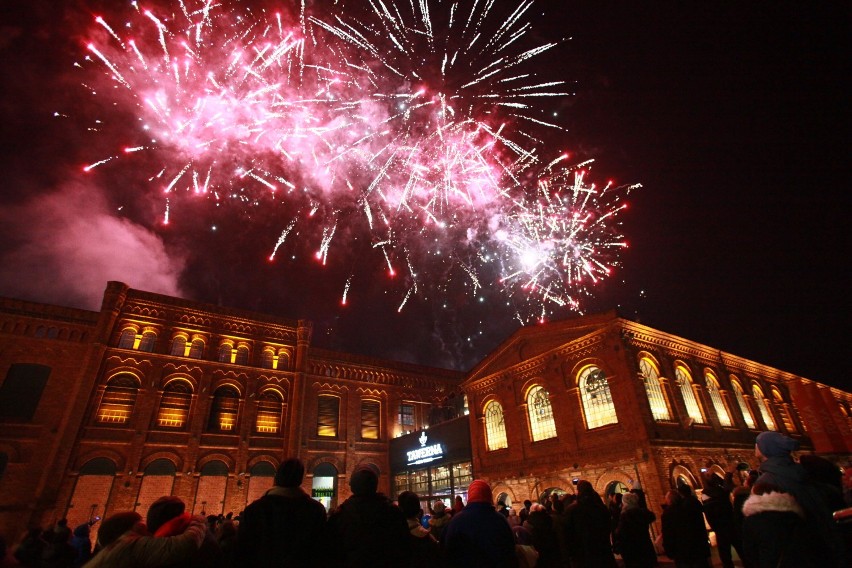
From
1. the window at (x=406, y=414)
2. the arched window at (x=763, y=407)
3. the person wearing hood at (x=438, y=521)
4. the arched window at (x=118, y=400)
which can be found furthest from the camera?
the window at (x=406, y=414)

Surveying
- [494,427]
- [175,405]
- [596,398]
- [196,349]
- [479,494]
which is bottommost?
[479,494]

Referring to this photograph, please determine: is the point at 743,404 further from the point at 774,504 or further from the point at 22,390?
the point at 22,390

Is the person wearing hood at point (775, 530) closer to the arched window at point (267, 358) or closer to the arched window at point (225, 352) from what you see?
the arched window at point (267, 358)

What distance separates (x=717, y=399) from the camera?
1938 cm

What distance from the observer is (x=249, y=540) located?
9.96 feet

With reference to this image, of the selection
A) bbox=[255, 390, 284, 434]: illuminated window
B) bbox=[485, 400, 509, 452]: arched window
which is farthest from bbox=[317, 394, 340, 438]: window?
bbox=[485, 400, 509, 452]: arched window

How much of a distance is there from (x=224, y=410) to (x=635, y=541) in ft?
77.4

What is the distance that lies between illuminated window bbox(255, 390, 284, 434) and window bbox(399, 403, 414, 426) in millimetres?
7928

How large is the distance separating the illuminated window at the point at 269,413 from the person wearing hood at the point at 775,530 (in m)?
25.4

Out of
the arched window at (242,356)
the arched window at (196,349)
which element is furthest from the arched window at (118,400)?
the arched window at (242,356)

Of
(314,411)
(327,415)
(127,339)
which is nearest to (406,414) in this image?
(327,415)

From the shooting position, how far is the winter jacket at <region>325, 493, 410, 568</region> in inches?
136

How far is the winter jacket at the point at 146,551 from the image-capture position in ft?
9.05

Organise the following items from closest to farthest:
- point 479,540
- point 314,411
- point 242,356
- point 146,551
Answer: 1. point 146,551
2. point 479,540
3. point 242,356
4. point 314,411
